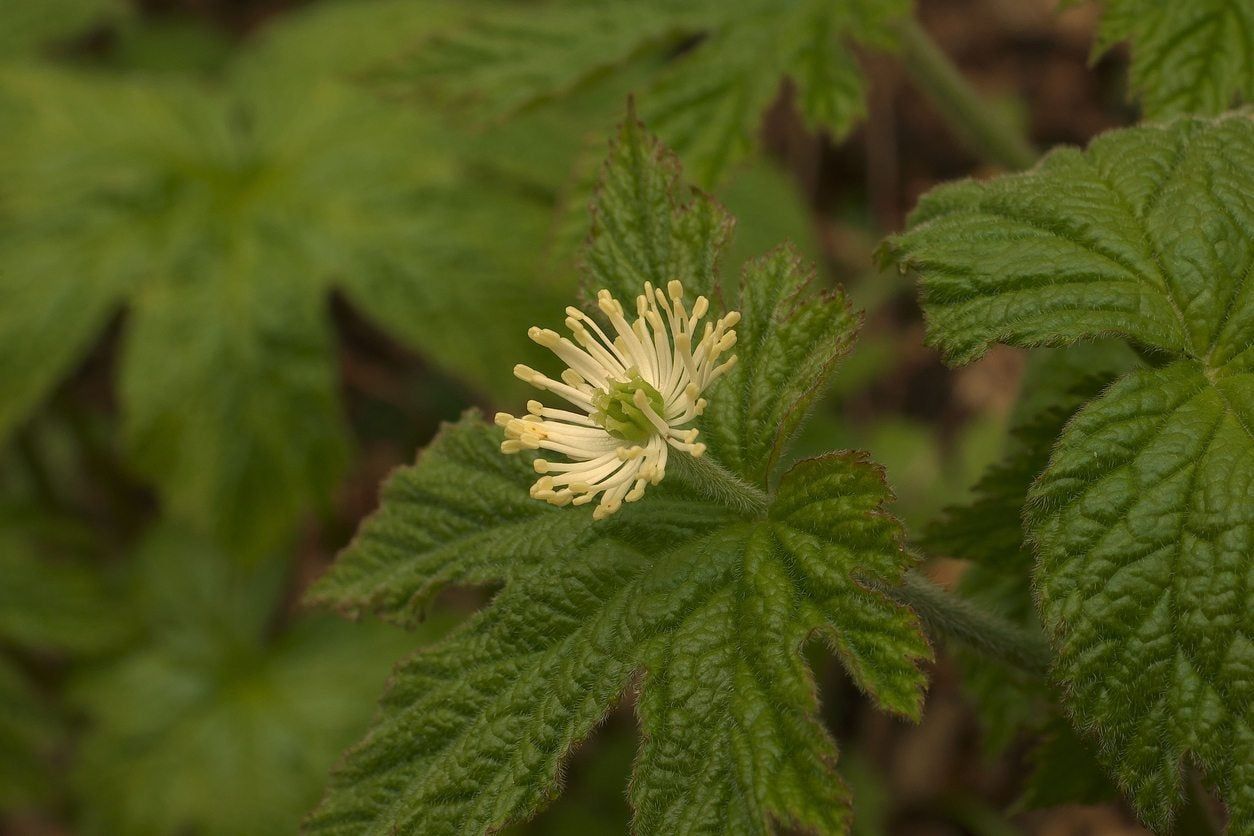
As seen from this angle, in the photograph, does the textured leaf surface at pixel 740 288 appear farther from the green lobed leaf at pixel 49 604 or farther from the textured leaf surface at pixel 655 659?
the green lobed leaf at pixel 49 604

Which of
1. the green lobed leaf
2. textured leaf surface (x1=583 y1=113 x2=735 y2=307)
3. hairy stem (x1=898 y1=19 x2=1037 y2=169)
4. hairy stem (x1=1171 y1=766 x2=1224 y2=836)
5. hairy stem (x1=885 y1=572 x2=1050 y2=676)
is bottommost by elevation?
hairy stem (x1=1171 y1=766 x2=1224 y2=836)

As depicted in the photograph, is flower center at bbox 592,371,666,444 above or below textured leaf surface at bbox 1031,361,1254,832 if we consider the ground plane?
above

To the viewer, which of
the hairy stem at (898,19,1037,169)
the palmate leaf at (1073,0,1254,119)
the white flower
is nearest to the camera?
the white flower

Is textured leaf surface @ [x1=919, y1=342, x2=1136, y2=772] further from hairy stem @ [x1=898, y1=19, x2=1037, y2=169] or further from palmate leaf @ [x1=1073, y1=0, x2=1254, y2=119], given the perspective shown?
hairy stem @ [x1=898, y1=19, x2=1037, y2=169]

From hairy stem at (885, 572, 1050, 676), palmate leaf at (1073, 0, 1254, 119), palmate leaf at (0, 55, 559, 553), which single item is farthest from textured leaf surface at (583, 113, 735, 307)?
palmate leaf at (0, 55, 559, 553)

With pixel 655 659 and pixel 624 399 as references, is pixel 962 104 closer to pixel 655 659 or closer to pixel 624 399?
pixel 624 399

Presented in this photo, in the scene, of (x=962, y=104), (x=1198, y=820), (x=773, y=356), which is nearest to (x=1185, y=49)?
(x=962, y=104)

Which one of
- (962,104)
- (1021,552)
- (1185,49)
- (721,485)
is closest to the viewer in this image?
(721,485)

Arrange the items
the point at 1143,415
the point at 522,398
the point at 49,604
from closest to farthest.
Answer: the point at 1143,415
the point at 522,398
the point at 49,604

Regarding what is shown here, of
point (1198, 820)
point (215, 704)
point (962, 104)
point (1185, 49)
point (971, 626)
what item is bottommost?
point (1198, 820)
